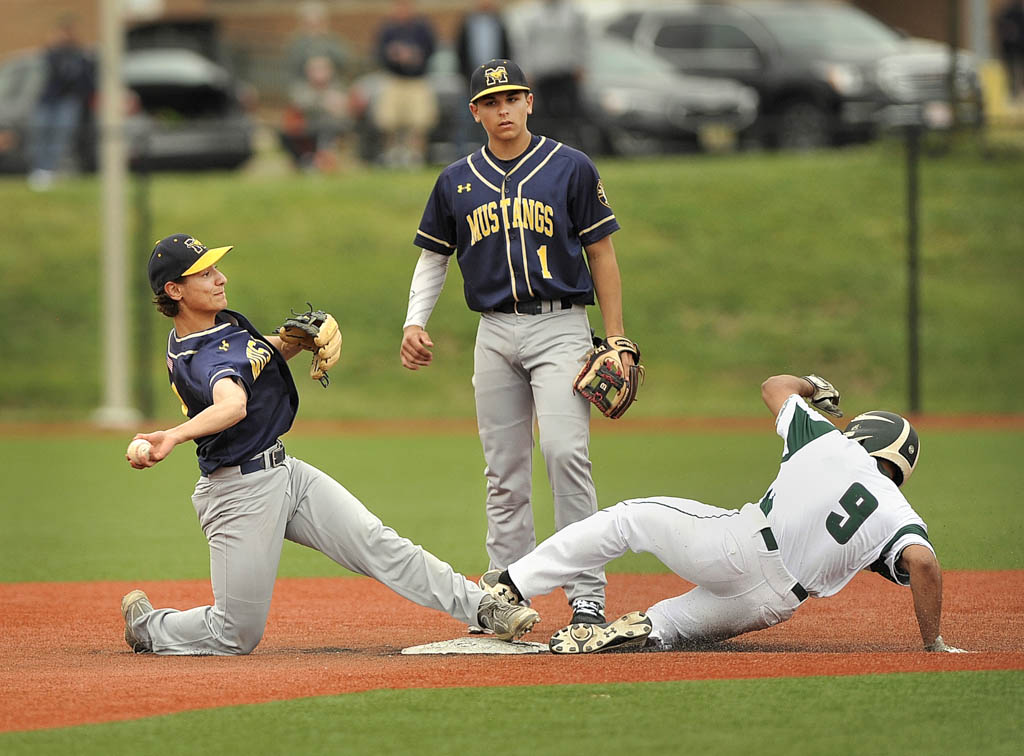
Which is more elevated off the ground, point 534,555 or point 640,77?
point 640,77

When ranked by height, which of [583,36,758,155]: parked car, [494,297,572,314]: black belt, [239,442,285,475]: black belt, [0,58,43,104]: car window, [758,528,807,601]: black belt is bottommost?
[758,528,807,601]: black belt

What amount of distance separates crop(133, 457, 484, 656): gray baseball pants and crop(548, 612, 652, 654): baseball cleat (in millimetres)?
367

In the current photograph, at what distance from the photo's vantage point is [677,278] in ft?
60.7

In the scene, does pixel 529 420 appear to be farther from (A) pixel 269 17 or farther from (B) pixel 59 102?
(A) pixel 269 17

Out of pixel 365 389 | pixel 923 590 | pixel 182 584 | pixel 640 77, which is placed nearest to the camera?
pixel 923 590

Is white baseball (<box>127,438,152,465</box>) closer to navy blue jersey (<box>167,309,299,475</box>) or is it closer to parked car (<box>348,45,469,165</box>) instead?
navy blue jersey (<box>167,309,299,475</box>)

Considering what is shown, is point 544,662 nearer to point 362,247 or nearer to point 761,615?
point 761,615

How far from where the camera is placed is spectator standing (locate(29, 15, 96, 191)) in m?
19.8

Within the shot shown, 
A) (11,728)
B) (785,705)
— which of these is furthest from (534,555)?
(11,728)

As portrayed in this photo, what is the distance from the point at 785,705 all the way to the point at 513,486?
1.97 metres

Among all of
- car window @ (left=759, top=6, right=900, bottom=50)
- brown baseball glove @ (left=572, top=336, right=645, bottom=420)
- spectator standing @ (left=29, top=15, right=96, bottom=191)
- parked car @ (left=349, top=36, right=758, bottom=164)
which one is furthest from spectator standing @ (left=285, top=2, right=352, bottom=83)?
brown baseball glove @ (left=572, top=336, right=645, bottom=420)

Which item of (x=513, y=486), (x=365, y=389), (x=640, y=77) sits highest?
(x=640, y=77)

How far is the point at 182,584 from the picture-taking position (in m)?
7.85

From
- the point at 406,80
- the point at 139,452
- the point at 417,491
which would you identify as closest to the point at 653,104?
the point at 406,80
